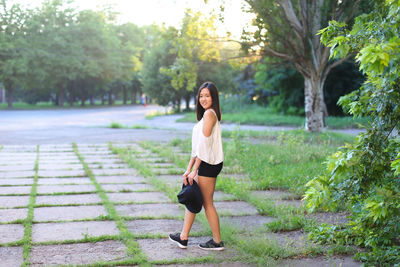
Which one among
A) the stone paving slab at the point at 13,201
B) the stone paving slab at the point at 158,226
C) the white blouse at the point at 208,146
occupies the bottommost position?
the stone paving slab at the point at 158,226

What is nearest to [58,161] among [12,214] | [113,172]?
[113,172]

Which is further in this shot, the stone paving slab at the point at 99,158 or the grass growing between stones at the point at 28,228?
the stone paving slab at the point at 99,158

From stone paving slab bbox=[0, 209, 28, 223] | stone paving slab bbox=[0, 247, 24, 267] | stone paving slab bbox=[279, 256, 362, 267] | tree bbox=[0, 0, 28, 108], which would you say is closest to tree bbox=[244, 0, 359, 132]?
stone paving slab bbox=[0, 209, 28, 223]

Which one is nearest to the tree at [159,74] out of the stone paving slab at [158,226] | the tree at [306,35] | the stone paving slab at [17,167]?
the tree at [306,35]

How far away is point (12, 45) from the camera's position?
96.7 ft

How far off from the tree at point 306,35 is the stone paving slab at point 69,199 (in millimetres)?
9121

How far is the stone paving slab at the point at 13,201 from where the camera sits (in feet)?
20.1

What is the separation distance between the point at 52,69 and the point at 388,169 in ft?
167

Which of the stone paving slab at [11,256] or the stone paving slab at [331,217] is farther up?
the stone paving slab at [331,217]

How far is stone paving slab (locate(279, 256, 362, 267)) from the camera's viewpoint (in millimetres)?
3949

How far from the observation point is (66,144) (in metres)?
13.7

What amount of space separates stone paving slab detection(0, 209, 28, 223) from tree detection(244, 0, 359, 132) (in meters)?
10.1

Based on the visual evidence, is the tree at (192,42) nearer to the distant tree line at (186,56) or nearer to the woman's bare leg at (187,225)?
the distant tree line at (186,56)

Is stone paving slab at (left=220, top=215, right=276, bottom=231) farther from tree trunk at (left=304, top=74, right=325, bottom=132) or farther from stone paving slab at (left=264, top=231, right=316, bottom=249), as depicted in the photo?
tree trunk at (left=304, top=74, right=325, bottom=132)
